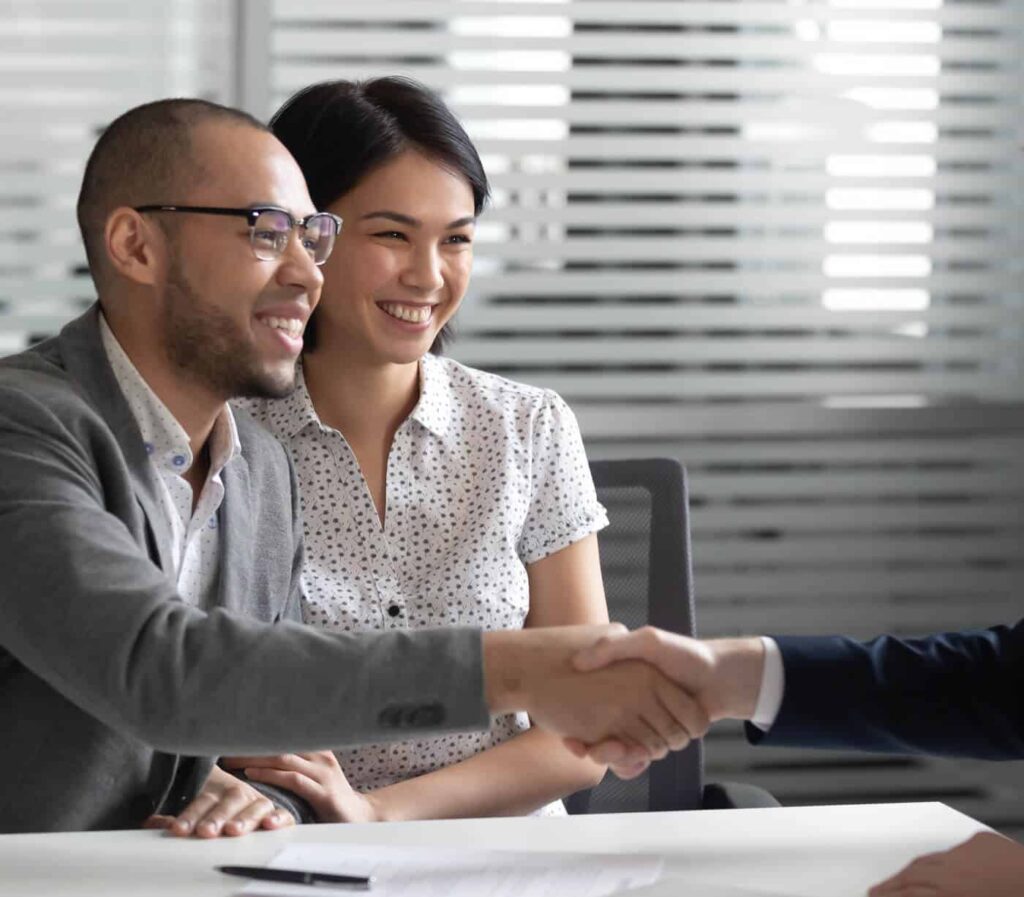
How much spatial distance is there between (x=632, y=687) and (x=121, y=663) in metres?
0.57

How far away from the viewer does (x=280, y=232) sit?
1988 mm

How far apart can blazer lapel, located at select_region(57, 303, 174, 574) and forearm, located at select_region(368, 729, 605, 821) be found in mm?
507

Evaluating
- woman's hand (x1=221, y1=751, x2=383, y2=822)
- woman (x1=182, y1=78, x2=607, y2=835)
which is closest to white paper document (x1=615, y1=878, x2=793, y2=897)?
woman's hand (x1=221, y1=751, x2=383, y2=822)

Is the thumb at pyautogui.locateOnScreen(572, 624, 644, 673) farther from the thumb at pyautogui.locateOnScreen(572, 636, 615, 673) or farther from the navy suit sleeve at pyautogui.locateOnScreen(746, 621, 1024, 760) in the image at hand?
the navy suit sleeve at pyautogui.locateOnScreen(746, 621, 1024, 760)

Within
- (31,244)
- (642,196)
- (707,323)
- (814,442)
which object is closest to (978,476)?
(814,442)

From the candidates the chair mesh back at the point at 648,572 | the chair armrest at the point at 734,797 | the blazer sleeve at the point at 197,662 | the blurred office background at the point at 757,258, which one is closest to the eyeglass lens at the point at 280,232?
the blazer sleeve at the point at 197,662

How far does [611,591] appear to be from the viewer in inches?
95.1

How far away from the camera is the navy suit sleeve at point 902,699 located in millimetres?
1730

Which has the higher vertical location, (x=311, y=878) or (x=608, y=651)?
(x=608, y=651)

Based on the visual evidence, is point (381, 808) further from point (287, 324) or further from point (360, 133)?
point (360, 133)

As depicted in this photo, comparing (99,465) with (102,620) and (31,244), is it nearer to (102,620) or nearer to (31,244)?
(102,620)

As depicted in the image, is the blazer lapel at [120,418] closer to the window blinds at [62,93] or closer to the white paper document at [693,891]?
the white paper document at [693,891]

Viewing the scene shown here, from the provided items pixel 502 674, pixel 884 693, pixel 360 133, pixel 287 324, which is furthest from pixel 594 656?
pixel 360 133

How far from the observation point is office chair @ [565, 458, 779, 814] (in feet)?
7.64
